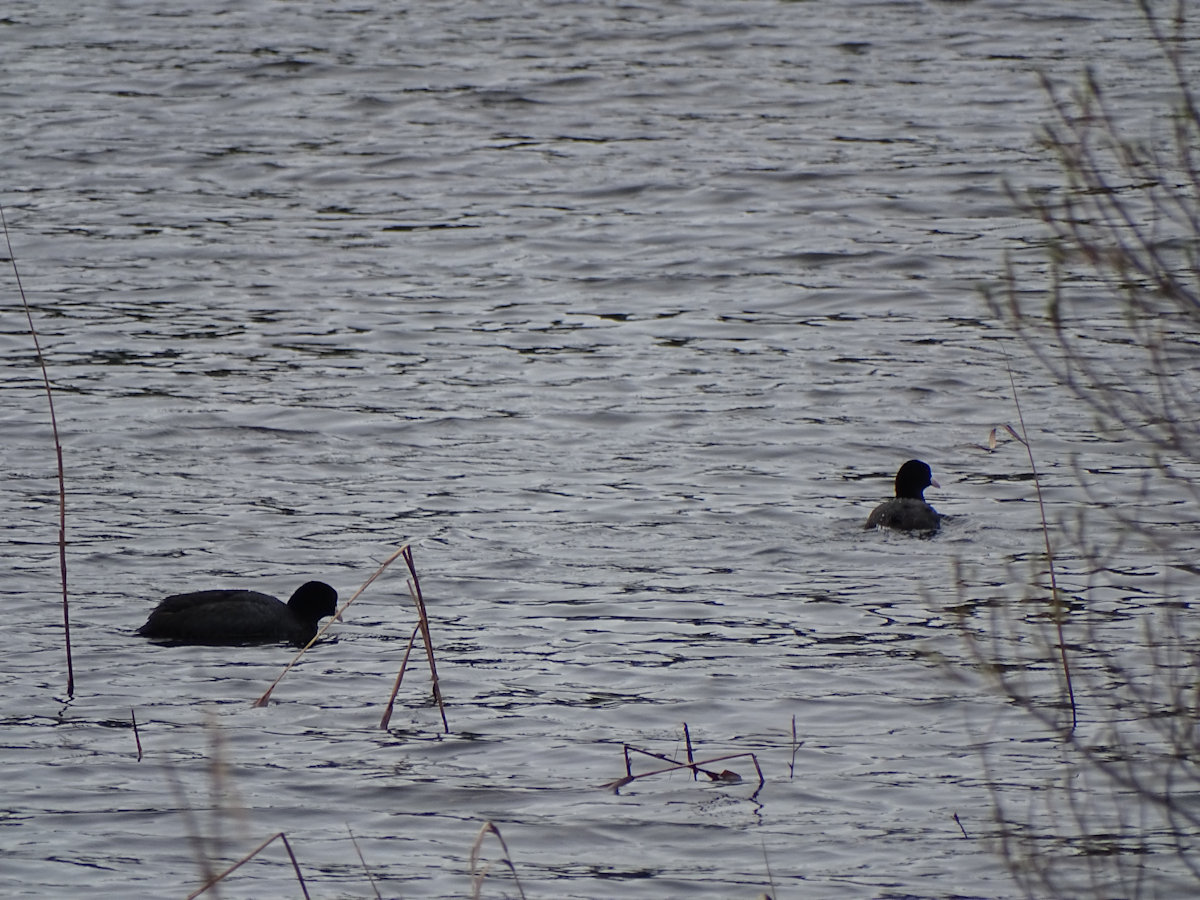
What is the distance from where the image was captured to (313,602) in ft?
35.8

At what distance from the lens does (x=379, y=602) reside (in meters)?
11.6

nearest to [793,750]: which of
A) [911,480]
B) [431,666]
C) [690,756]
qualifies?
[690,756]

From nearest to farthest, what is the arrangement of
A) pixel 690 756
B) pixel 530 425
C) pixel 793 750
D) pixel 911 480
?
pixel 690 756, pixel 793 750, pixel 911 480, pixel 530 425

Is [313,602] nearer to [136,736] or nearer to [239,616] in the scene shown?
[239,616]

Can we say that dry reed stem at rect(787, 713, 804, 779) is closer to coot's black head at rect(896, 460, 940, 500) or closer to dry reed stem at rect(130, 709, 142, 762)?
dry reed stem at rect(130, 709, 142, 762)

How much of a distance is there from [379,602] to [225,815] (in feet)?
11.4

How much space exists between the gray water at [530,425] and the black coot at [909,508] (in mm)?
175

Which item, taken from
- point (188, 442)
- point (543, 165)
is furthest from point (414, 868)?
point (543, 165)

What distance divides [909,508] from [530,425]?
12.1 feet

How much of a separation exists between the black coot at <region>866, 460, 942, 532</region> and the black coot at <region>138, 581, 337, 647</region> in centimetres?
342

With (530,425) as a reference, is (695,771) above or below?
above

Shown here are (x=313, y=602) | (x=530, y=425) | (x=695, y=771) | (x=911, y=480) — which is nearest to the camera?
(x=695, y=771)

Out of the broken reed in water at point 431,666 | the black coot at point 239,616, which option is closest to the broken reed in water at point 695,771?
the broken reed in water at point 431,666

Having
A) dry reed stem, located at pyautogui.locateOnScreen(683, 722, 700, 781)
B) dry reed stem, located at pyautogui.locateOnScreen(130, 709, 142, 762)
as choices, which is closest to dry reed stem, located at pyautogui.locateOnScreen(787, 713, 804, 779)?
dry reed stem, located at pyautogui.locateOnScreen(683, 722, 700, 781)
